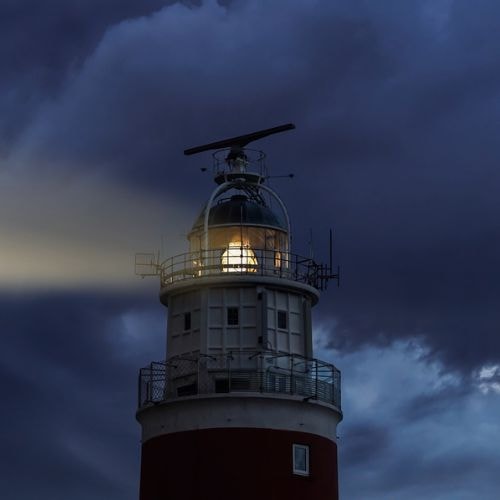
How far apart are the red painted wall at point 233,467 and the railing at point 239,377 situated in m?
1.69

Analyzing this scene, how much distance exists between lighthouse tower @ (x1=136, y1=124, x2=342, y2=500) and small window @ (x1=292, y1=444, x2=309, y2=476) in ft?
0.13

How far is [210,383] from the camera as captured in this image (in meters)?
52.9

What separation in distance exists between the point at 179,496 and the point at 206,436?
2.41 metres

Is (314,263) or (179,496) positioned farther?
(314,263)

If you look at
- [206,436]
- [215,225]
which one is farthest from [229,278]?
[206,436]

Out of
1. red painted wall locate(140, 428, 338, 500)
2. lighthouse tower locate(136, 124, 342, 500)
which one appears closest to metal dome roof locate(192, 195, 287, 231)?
lighthouse tower locate(136, 124, 342, 500)

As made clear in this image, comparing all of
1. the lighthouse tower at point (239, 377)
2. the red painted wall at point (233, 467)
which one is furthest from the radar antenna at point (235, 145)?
the red painted wall at point (233, 467)

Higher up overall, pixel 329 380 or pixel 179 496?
pixel 329 380

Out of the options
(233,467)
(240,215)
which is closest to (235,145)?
(240,215)

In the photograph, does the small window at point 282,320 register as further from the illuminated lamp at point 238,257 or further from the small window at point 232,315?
the illuminated lamp at point 238,257

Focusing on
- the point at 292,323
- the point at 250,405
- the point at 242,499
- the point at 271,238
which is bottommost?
the point at 242,499

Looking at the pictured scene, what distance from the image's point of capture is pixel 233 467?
51.4 metres

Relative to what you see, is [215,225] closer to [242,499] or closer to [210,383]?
[210,383]

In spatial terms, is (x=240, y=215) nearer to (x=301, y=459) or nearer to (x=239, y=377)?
(x=239, y=377)
